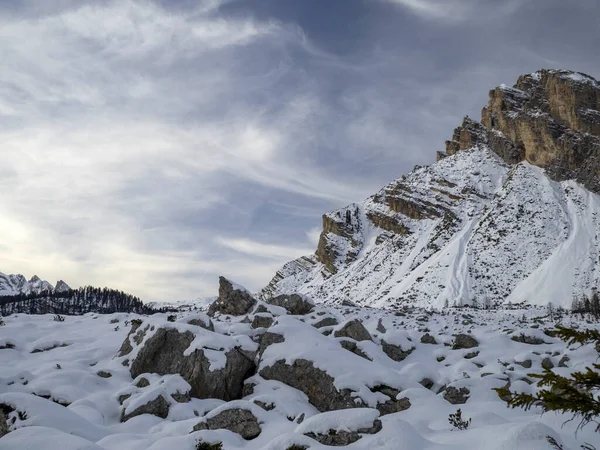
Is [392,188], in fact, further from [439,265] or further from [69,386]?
[69,386]

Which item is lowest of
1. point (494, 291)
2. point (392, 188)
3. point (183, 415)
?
point (183, 415)

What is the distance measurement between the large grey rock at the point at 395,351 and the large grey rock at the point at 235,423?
12.4m

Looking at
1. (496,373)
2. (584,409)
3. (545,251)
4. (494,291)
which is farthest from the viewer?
(545,251)

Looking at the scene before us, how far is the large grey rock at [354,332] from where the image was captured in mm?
22656

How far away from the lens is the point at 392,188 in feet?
618

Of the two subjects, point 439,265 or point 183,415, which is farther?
point 439,265

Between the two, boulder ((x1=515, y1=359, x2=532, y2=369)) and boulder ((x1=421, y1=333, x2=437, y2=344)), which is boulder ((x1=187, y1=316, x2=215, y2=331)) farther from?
boulder ((x1=515, y1=359, x2=532, y2=369))

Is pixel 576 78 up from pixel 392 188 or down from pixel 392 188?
up

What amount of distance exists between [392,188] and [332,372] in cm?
17811

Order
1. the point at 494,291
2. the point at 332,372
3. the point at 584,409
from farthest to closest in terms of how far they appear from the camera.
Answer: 1. the point at 494,291
2. the point at 332,372
3. the point at 584,409

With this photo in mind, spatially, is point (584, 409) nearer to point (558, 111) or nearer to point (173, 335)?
point (173, 335)

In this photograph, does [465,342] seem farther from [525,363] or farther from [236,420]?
[236,420]

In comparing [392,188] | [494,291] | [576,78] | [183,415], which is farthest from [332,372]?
[576,78]

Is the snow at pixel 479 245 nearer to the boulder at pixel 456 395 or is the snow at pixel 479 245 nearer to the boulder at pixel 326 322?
the boulder at pixel 326 322
